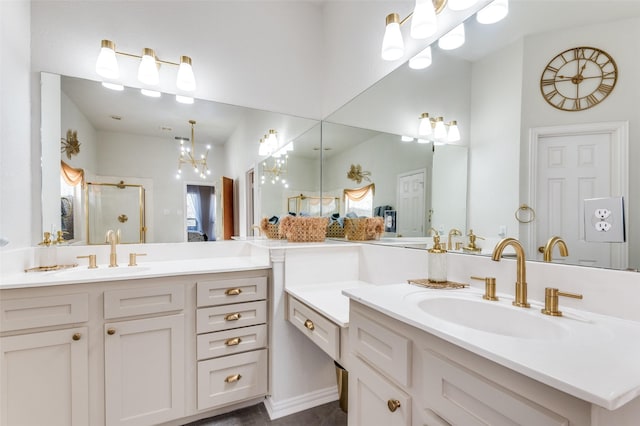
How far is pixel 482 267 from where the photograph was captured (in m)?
1.15

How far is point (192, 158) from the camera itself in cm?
209

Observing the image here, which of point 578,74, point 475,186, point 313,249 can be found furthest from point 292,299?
point 578,74

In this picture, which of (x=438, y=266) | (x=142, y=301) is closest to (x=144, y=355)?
(x=142, y=301)

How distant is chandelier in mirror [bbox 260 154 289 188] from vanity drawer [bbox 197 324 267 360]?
1175 mm

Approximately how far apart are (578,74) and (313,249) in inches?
55.2

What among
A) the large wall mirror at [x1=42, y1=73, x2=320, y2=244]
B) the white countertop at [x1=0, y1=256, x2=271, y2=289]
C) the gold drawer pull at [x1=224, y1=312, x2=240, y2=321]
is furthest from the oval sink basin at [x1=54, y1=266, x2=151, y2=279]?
the gold drawer pull at [x1=224, y1=312, x2=240, y2=321]

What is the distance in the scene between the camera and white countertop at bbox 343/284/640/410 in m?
0.45

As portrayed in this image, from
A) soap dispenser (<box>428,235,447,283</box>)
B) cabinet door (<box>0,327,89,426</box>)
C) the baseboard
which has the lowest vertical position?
the baseboard

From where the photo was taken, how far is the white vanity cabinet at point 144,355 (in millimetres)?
1437

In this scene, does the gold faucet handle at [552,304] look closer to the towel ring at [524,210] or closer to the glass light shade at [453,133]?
the towel ring at [524,210]

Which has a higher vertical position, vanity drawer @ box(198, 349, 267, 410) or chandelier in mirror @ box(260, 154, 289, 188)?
chandelier in mirror @ box(260, 154, 289, 188)

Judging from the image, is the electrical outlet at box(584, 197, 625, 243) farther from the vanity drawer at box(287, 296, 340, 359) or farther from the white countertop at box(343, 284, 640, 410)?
the vanity drawer at box(287, 296, 340, 359)

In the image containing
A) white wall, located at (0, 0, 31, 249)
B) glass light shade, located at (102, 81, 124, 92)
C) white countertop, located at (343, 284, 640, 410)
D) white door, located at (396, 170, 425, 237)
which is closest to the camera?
white countertop, located at (343, 284, 640, 410)

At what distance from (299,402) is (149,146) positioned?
1.93 metres
